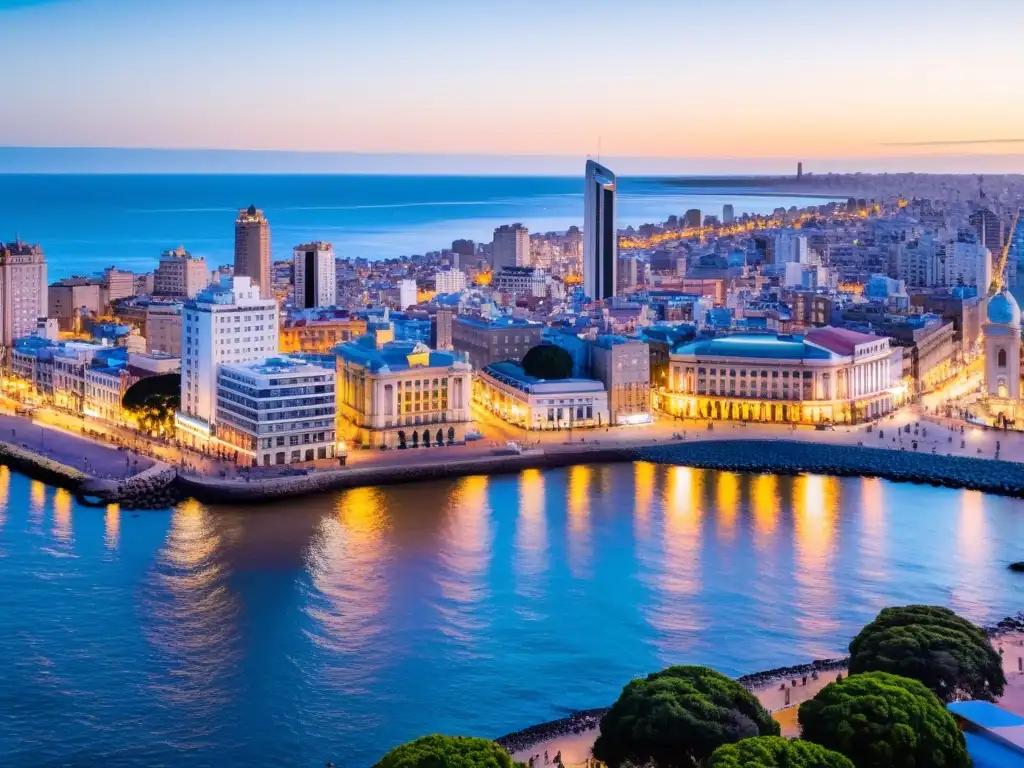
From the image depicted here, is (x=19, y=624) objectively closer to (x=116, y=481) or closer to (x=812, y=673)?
(x=116, y=481)

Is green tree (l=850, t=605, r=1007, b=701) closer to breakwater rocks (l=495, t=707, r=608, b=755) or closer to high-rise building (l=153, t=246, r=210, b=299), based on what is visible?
breakwater rocks (l=495, t=707, r=608, b=755)

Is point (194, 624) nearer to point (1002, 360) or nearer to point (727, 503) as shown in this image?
point (727, 503)

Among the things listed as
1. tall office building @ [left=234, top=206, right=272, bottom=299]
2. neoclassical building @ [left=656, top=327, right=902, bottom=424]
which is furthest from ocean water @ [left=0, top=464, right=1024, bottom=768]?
tall office building @ [left=234, top=206, right=272, bottom=299]

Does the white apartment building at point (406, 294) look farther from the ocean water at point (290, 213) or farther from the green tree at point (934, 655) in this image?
the green tree at point (934, 655)

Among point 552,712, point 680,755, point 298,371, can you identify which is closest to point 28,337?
point 298,371

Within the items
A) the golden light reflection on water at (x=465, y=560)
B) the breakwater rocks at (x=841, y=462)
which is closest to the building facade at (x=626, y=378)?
the breakwater rocks at (x=841, y=462)

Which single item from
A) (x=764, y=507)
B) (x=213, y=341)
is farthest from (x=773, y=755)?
(x=213, y=341)
